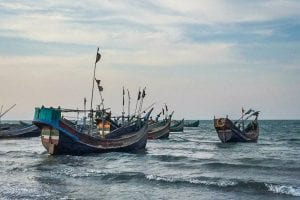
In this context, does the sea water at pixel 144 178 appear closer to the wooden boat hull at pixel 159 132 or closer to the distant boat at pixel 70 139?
the distant boat at pixel 70 139

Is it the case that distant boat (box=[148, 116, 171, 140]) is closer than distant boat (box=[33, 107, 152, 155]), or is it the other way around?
distant boat (box=[33, 107, 152, 155])

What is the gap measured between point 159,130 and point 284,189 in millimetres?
40670

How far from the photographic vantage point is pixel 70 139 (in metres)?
29.2

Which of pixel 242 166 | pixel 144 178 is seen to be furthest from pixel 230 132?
pixel 144 178

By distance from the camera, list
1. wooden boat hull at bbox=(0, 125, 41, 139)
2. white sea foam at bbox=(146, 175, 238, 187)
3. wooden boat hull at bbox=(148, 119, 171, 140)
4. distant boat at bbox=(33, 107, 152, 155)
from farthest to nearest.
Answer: wooden boat hull at bbox=(0, 125, 41, 139), wooden boat hull at bbox=(148, 119, 171, 140), distant boat at bbox=(33, 107, 152, 155), white sea foam at bbox=(146, 175, 238, 187)

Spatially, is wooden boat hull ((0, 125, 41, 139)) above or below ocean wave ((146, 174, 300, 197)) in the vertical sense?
above

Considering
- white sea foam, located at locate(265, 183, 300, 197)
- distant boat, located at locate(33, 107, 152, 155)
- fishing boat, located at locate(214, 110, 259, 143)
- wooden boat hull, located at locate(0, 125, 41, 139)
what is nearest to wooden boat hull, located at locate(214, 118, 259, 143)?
fishing boat, located at locate(214, 110, 259, 143)

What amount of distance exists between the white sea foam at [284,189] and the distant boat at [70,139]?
1424cm

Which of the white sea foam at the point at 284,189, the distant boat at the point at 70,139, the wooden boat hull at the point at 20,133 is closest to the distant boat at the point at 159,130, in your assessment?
the wooden boat hull at the point at 20,133

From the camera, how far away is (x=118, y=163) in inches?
1060

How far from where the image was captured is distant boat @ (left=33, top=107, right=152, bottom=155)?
27.7 m

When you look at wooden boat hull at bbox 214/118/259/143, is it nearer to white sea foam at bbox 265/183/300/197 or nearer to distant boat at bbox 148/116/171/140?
distant boat at bbox 148/116/171/140

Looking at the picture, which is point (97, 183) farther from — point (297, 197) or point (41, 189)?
point (297, 197)

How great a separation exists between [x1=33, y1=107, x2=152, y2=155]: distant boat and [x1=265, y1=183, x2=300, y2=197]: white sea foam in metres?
14.2
